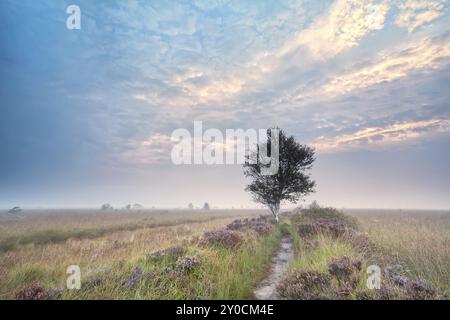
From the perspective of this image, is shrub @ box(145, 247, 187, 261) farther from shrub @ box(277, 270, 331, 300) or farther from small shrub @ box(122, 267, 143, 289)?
shrub @ box(277, 270, 331, 300)

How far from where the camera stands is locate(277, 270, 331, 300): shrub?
19.6 ft


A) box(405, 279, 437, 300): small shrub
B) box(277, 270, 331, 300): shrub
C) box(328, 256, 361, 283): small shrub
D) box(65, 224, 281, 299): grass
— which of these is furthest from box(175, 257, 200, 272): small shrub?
box(405, 279, 437, 300): small shrub

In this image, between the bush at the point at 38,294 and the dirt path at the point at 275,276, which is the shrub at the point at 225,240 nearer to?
the dirt path at the point at 275,276

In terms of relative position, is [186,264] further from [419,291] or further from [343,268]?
[419,291]

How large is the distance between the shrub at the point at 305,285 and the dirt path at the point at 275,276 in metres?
0.35

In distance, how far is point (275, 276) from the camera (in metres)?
8.25

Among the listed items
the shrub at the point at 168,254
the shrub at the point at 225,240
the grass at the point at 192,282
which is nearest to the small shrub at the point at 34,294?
the grass at the point at 192,282

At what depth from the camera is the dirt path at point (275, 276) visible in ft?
21.4

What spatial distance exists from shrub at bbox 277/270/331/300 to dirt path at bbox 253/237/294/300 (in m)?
0.35

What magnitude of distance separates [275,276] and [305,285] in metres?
1.98
